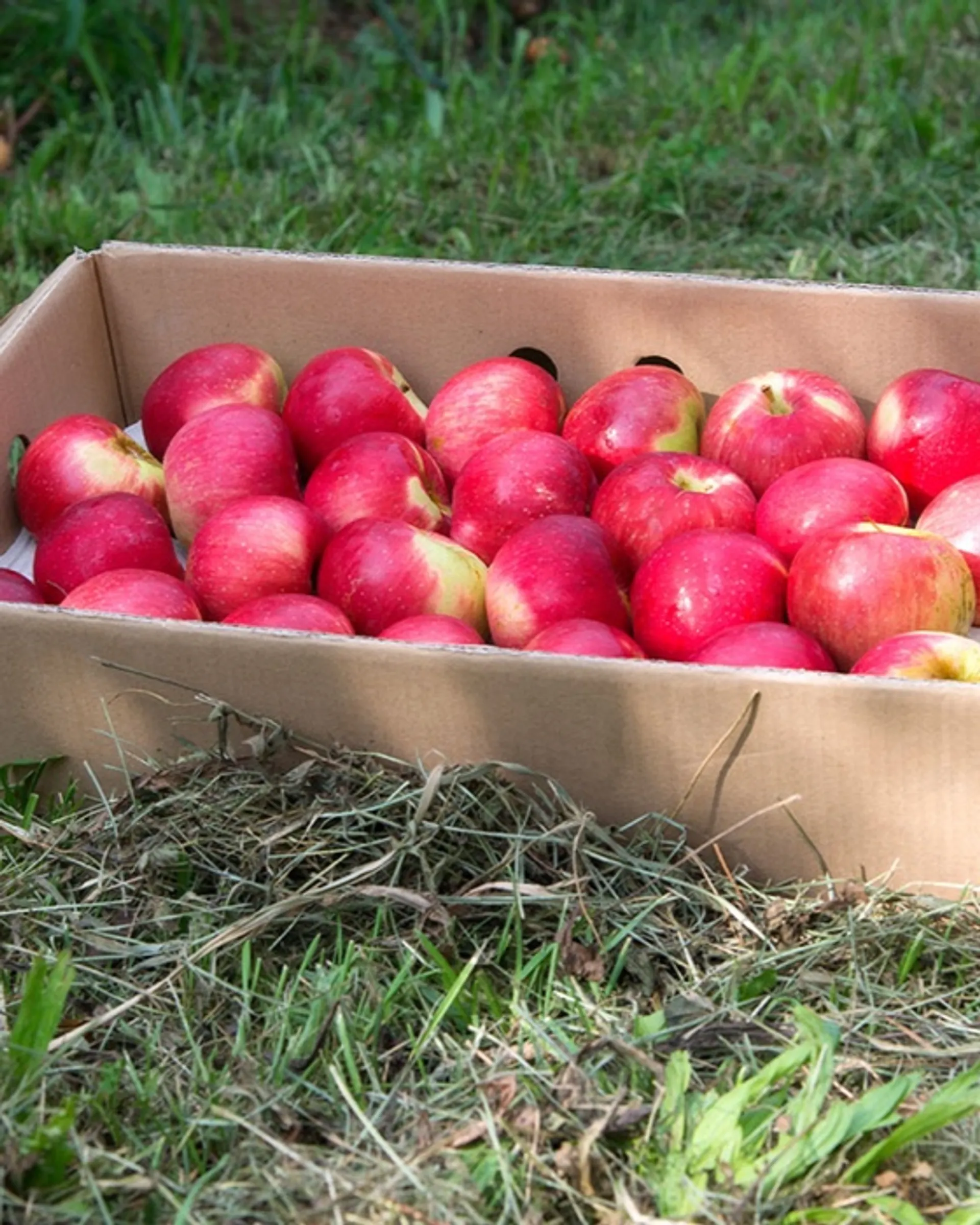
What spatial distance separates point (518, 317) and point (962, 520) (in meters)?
0.83

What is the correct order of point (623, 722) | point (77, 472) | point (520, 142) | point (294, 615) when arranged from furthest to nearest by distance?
point (520, 142) → point (77, 472) → point (294, 615) → point (623, 722)

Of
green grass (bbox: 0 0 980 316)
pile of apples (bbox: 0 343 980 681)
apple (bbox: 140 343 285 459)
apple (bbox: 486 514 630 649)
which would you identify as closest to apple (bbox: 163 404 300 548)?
pile of apples (bbox: 0 343 980 681)

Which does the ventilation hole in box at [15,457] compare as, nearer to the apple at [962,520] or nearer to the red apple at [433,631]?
the red apple at [433,631]

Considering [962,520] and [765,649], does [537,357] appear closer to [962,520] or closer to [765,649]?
[962,520]

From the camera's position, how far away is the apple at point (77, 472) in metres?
2.43

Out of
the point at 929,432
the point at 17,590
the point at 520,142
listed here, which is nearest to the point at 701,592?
the point at 929,432

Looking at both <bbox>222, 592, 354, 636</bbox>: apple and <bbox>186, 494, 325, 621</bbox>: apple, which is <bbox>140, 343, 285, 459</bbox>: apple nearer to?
<bbox>186, 494, 325, 621</bbox>: apple

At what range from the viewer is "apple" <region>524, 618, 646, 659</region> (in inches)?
76.6

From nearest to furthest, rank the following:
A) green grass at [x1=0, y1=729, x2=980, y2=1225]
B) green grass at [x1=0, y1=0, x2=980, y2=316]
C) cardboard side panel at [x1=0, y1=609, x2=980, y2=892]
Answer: green grass at [x1=0, y1=729, x2=980, y2=1225] < cardboard side panel at [x1=0, y1=609, x2=980, y2=892] < green grass at [x1=0, y1=0, x2=980, y2=316]

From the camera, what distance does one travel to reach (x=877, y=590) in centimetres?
200

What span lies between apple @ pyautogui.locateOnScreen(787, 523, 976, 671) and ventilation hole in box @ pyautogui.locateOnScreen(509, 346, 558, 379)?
76 centimetres

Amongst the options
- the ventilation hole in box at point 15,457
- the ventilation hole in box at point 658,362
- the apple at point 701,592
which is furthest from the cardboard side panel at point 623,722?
the ventilation hole in box at point 658,362

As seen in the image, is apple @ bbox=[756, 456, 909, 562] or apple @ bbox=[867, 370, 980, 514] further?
apple @ bbox=[867, 370, 980, 514]

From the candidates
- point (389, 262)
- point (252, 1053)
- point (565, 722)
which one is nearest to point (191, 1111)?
point (252, 1053)
